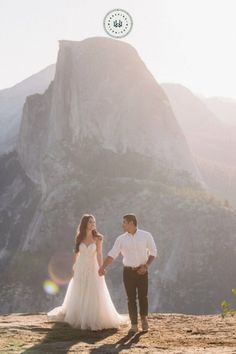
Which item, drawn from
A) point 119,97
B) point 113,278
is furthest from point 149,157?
point 113,278

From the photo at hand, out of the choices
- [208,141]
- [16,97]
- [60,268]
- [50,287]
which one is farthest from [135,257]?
[16,97]

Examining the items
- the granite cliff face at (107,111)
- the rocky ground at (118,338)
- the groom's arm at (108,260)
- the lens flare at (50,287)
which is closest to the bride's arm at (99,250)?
the groom's arm at (108,260)

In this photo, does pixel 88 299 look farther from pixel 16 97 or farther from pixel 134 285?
pixel 16 97

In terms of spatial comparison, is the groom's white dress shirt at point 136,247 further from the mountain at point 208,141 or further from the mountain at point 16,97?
the mountain at point 16,97

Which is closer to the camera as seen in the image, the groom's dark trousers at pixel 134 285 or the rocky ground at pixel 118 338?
the rocky ground at pixel 118 338

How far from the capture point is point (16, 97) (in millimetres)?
156625

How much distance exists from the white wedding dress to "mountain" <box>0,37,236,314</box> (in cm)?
3678

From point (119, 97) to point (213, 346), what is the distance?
72151 millimetres

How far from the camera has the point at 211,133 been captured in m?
138

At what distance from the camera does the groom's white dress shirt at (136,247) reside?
10344 millimetres

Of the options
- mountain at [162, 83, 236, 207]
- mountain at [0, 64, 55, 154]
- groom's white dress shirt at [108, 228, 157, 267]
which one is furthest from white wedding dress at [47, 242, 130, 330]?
mountain at [0, 64, 55, 154]

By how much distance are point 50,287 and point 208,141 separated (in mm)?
82391

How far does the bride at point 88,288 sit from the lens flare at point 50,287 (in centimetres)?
4503

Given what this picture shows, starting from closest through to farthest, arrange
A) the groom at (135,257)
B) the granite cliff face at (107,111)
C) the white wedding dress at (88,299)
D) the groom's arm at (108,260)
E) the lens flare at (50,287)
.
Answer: the groom at (135,257) → the groom's arm at (108,260) → the white wedding dress at (88,299) → the lens flare at (50,287) → the granite cliff face at (107,111)
